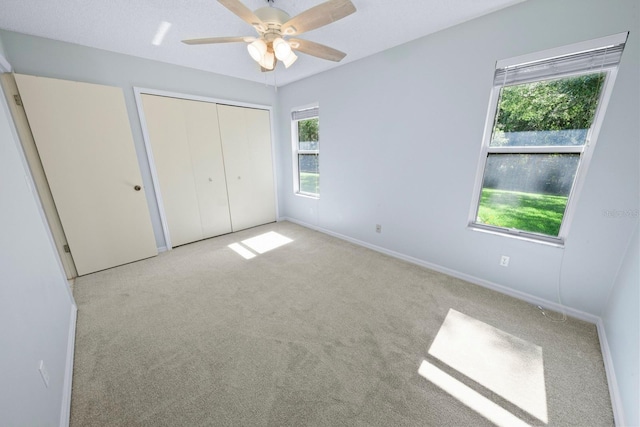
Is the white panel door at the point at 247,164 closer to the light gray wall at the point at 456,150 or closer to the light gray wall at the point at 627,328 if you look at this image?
the light gray wall at the point at 456,150

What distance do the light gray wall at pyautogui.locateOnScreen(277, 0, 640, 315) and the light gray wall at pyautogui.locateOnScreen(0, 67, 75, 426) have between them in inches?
117

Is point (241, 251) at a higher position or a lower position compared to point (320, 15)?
lower

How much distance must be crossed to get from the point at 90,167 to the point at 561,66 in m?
4.45

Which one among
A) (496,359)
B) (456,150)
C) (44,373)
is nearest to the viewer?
(44,373)

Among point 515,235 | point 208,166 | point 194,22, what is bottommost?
point 515,235

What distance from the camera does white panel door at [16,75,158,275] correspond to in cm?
222

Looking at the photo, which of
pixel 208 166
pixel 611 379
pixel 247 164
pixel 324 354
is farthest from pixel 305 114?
pixel 611 379

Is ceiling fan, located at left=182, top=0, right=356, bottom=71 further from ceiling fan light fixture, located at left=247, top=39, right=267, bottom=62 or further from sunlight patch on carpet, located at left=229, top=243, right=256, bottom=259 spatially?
sunlight patch on carpet, located at left=229, top=243, right=256, bottom=259

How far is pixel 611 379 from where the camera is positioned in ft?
4.34

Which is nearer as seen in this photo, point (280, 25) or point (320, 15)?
point (320, 15)

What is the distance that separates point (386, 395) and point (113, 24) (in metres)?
3.55

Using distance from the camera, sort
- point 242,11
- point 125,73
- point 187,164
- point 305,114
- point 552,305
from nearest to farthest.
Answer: point 242,11
point 552,305
point 125,73
point 187,164
point 305,114

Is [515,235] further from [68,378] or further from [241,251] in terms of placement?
[68,378]

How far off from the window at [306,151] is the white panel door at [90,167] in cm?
229
